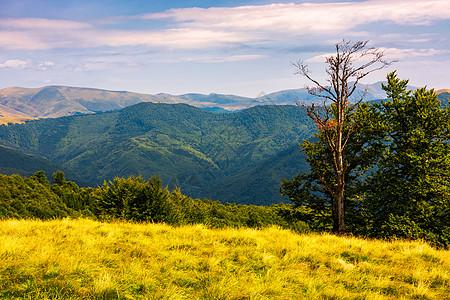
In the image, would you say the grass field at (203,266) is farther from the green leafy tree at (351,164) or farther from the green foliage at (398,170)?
the green leafy tree at (351,164)

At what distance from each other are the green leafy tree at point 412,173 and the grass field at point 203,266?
11.4 metres

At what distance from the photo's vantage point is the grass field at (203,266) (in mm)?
5723

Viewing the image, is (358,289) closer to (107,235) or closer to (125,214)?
(107,235)

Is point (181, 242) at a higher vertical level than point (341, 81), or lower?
lower

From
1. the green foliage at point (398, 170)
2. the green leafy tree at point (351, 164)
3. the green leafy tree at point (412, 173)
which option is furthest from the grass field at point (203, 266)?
the green leafy tree at point (351, 164)

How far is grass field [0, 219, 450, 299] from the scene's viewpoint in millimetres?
5723

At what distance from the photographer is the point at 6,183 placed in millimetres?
60688

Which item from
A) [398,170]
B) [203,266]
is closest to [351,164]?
[398,170]

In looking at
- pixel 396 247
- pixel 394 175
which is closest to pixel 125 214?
pixel 396 247

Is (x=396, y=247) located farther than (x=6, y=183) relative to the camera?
No

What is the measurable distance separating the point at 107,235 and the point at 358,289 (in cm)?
783

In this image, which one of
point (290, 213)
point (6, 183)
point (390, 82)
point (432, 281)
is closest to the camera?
point (432, 281)

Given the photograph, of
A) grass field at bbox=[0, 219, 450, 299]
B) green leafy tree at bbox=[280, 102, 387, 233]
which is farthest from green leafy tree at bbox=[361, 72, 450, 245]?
grass field at bbox=[0, 219, 450, 299]

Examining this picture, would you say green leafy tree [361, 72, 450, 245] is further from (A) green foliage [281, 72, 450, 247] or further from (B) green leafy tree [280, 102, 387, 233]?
(B) green leafy tree [280, 102, 387, 233]
